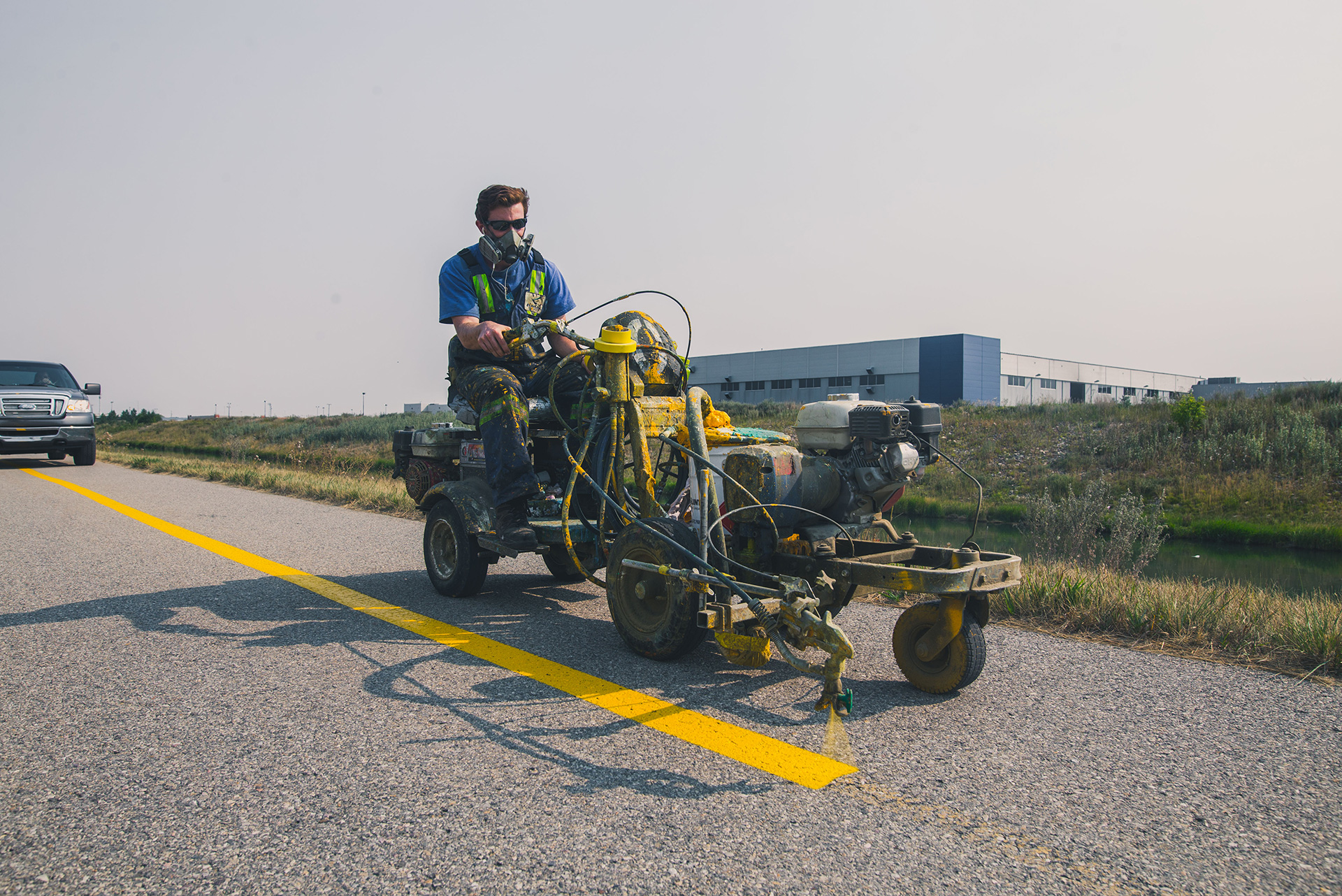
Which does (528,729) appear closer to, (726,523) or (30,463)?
(726,523)

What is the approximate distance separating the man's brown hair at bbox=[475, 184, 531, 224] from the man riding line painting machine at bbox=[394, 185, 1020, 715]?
0.01m

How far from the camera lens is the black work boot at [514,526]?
4734 millimetres

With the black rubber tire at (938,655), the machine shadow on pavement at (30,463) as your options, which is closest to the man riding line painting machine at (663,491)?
the black rubber tire at (938,655)

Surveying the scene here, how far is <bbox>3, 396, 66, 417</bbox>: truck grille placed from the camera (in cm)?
1591

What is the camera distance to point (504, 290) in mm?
5512

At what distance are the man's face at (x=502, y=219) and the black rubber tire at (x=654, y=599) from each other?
245cm

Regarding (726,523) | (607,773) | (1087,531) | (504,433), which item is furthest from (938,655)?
(1087,531)

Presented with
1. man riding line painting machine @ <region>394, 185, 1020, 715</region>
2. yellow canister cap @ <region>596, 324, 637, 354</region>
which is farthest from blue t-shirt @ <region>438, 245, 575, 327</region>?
yellow canister cap @ <region>596, 324, 637, 354</region>

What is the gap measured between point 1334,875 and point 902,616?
5.39 ft

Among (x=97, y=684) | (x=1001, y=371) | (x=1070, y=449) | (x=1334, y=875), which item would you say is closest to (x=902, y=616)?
(x=1334, y=875)

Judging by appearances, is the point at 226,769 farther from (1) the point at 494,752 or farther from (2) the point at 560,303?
(2) the point at 560,303

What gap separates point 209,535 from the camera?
25.9ft

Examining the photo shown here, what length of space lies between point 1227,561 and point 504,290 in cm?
1519

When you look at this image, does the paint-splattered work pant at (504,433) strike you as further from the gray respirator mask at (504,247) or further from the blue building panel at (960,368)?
the blue building panel at (960,368)
